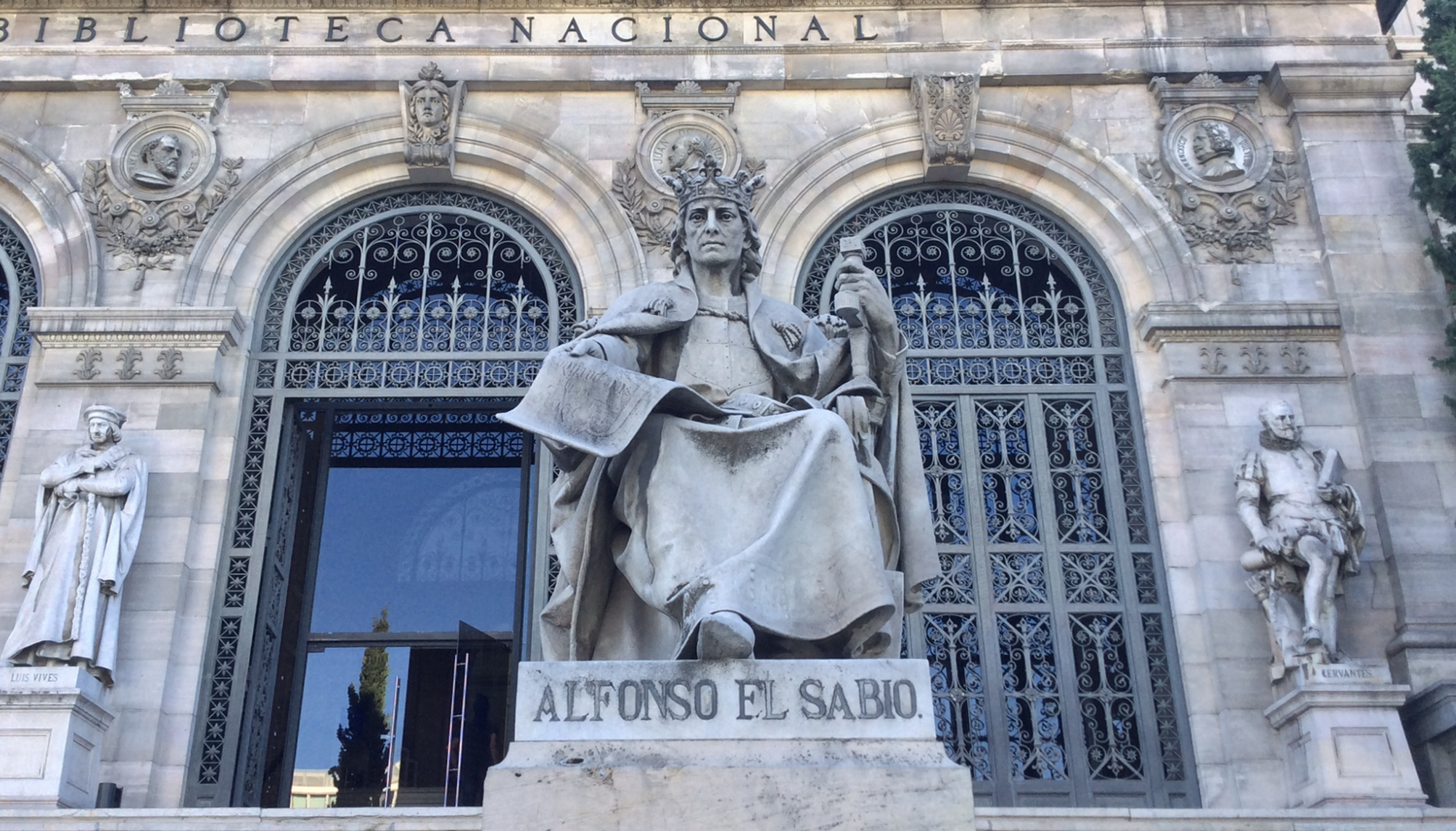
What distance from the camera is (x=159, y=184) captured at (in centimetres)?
1403

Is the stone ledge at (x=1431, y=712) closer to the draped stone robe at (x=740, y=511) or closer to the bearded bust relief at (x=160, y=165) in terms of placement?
the draped stone robe at (x=740, y=511)

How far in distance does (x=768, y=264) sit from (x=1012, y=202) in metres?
2.62

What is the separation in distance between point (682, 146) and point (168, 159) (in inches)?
191

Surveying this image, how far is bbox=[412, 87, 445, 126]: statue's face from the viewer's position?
1429 cm

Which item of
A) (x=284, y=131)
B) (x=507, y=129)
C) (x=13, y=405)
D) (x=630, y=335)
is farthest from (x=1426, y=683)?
(x=13, y=405)

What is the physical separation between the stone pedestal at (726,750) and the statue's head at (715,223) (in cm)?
258

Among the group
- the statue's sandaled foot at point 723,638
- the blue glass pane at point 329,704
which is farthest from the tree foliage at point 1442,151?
the blue glass pane at point 329,704

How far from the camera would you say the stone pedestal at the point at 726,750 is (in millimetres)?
5242

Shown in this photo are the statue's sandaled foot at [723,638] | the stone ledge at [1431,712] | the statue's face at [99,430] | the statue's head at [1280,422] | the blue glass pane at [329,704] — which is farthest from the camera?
the blue glass pane at [329,704]

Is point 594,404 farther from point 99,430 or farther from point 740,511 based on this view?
point 99,430

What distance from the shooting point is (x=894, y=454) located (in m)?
6.82

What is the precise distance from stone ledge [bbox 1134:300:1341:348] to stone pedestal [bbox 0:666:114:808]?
9.37 meters

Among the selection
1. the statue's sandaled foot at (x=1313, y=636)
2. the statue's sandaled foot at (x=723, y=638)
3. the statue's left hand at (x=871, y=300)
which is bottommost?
the statue's sandaled foot at (x=723, y=638)

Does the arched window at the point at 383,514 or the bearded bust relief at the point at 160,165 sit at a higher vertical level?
the bearded bust relief at the point at 160,165
